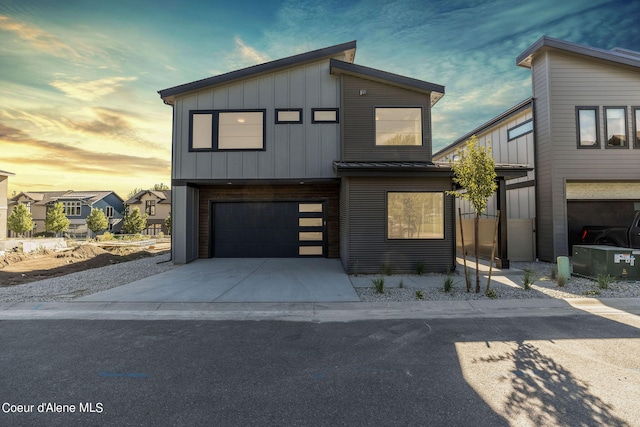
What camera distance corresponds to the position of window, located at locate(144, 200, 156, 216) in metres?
49.0

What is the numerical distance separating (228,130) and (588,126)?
50.9ft

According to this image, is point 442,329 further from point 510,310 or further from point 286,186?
point 286,186

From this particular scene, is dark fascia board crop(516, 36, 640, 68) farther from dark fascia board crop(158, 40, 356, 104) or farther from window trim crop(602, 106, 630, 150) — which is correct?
dark fascia board crop(158, 40, 356, 104)

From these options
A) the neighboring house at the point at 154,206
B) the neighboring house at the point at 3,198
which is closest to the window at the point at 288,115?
the neighboring house at the point at 3,198

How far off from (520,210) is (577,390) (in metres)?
13.1

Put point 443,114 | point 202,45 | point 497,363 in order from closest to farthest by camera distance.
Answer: point 497,363 < point 202,45 < point 443,114

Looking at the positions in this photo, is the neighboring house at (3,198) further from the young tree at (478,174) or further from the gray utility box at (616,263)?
the gray utility box at (616,263)

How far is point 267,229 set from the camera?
13430 mm

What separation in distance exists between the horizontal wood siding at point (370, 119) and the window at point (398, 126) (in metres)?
0.18

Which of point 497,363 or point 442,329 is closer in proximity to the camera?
point 497,363

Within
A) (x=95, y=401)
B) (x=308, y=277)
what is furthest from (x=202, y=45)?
(x=95, y=401)

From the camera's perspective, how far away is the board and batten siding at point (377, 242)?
9.91 meters

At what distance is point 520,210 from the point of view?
46.5 feet

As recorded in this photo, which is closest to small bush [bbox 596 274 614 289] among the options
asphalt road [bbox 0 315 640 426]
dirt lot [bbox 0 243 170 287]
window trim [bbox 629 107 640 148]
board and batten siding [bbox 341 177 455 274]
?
asphalt road [bbox 0 315 640 426]
